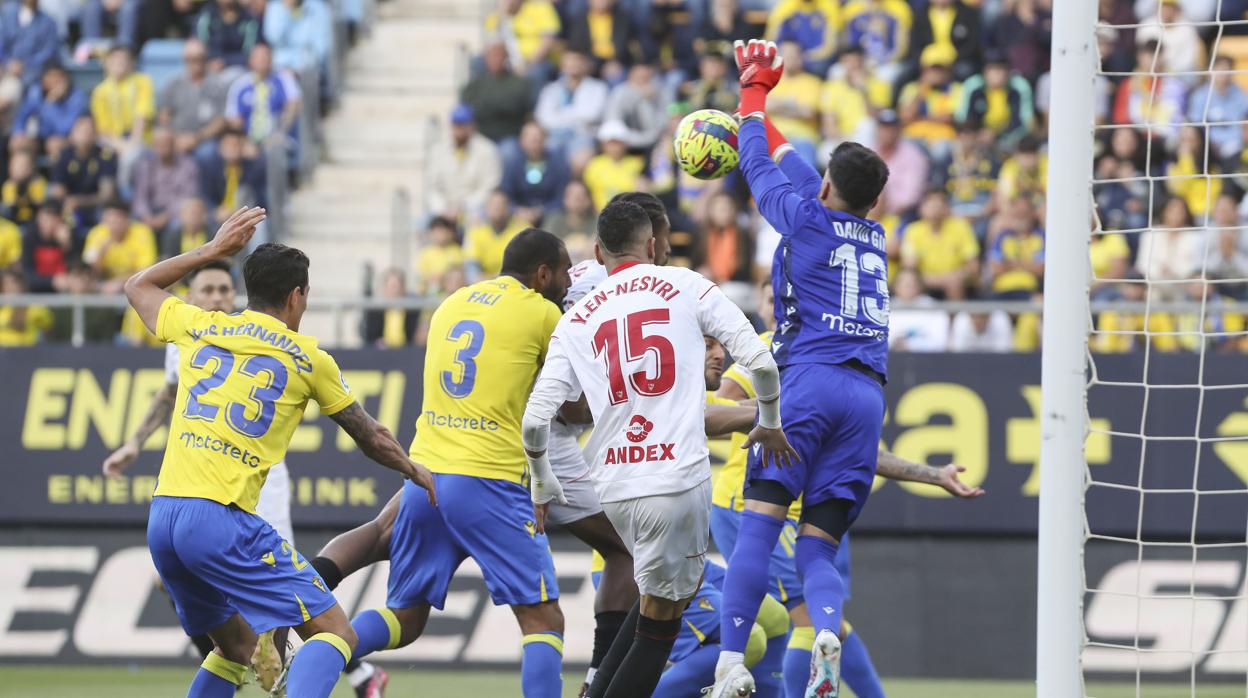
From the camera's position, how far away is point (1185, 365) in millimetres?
12188

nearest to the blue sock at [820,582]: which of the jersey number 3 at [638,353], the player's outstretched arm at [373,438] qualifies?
the jersey number 3 at [638,353]

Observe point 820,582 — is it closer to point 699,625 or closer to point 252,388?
point 699,625

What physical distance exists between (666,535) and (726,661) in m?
0.63

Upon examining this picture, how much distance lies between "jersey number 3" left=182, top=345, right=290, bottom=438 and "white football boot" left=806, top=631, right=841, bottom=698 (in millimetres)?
2402

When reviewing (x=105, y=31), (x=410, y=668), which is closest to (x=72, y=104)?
(x=105, y=31)

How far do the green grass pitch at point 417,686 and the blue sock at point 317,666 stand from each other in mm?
3872

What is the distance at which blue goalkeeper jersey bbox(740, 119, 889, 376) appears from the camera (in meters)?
7.73

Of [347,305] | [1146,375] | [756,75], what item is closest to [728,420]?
[756,75]

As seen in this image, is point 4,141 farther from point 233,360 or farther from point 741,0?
point 233,360

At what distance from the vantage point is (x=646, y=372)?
7.18 m

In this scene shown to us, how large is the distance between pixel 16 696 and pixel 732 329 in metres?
6.22

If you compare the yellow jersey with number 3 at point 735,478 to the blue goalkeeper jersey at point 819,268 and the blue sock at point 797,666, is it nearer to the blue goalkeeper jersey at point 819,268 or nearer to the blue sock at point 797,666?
the blue sock at point 797,666

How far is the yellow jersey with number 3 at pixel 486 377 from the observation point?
7.79 m

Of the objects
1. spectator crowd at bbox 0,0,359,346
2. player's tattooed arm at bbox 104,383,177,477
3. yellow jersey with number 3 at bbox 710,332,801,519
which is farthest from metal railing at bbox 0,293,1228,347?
yellow jersey with number 3 at bbox 710,332,801,519
